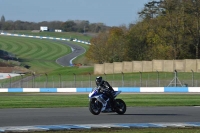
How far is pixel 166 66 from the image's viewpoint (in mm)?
69500

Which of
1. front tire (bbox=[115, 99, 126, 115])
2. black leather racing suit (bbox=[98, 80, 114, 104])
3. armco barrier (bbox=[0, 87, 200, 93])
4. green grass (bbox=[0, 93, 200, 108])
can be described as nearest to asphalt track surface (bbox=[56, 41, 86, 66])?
armco barrier (bbox=[0, 87, 200, 93])

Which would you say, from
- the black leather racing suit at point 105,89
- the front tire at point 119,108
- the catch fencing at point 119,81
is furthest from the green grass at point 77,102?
the catch fencing at point 119,81

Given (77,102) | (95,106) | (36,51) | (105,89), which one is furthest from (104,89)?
(36,51)

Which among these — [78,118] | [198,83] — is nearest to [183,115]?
[78,118]

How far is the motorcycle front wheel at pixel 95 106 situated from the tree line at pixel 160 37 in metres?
62.6

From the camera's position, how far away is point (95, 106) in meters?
22.5

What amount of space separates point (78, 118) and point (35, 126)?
11.3ft

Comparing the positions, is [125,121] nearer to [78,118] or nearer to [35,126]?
[78,118]

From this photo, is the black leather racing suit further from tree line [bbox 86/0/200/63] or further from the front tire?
tree line [bbox 86/0/200/63]

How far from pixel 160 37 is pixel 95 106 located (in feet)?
221

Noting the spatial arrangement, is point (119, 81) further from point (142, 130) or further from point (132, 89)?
point (142, 130)

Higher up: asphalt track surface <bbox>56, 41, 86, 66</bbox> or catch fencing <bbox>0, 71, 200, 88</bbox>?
asphalt track surface <bbox>56, 41, 86, 66</bbox>

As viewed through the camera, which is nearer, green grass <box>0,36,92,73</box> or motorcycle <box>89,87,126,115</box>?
motorcycle <box>89,87,126,115</box>

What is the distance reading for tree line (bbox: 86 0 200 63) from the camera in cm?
8475
